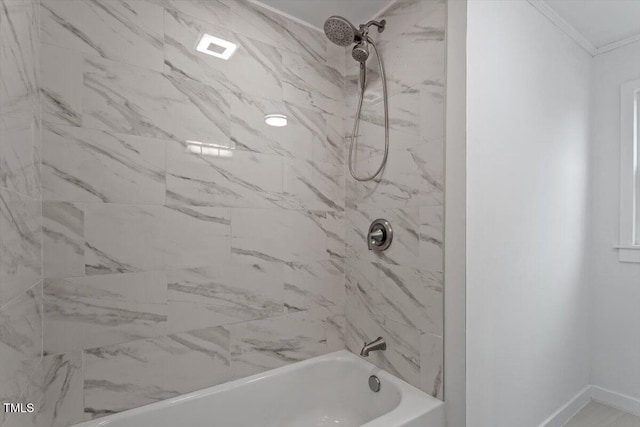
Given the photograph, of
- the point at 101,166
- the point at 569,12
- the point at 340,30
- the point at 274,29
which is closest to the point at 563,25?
the point at 569,12

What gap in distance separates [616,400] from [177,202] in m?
3.07

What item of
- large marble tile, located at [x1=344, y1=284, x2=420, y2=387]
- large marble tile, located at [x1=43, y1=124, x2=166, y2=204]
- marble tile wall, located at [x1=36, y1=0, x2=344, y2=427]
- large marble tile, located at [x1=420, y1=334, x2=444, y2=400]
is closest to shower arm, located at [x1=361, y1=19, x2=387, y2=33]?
marble tile wall, located at [x1=36, y1=0, x2=344, y2=427]

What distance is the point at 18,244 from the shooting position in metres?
0.93

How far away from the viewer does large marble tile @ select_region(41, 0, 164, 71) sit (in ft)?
3.93

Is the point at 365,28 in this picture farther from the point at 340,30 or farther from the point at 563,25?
the point at 563,25

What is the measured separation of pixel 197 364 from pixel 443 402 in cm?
115

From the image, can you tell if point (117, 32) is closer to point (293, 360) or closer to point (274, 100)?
point (274, 100)

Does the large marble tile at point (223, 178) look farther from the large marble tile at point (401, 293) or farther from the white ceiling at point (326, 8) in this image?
the white ceiling at point (326, 8)

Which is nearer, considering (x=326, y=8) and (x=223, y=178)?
(x=223, y=178)

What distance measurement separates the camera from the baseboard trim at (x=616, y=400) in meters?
2.02

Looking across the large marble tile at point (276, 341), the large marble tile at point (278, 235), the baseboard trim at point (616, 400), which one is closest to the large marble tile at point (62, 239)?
the large marble tile at point (278, 235)

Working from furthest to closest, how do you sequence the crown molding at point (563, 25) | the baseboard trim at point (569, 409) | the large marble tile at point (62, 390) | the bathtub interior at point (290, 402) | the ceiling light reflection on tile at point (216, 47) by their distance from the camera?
the baseboard trim at point (569, 409)
the crown molding at point (563, 25)
the ceiling light reflection on tile at point (216, 47)
the bathtub interior at point (290, 402)
the large marble tile at point (62, 390)

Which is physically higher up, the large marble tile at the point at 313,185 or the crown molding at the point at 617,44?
the crown molding at the point at 617,44

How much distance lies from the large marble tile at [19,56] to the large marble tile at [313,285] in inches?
49.5
